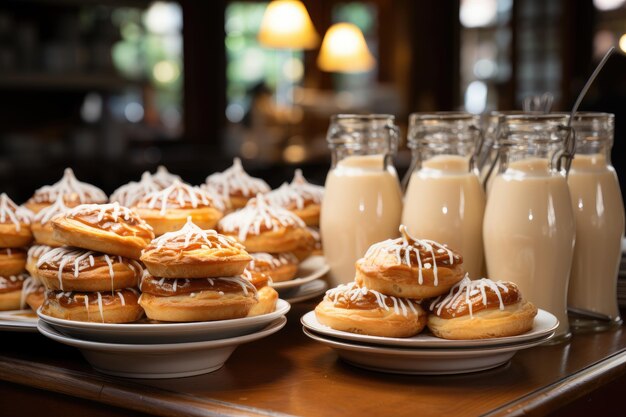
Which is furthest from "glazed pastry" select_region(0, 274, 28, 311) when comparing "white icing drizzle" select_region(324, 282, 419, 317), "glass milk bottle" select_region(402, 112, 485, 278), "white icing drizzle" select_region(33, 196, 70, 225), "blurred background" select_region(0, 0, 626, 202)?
"blurred background" select_region(0, 0, 626, 202)

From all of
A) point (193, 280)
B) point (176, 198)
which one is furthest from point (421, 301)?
point (176, 198)

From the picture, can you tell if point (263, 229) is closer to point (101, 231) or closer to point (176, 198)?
point (176, 198)

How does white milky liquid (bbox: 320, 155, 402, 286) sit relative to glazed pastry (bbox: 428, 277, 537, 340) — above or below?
above

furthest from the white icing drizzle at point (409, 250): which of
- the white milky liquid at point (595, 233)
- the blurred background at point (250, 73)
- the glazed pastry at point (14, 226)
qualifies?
the blurred background at point (250, 73)

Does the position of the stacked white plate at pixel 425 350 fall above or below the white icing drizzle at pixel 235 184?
below

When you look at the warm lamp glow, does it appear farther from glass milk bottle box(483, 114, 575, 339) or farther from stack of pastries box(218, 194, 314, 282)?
glass milk bottle box(483, 114, 575, 339)

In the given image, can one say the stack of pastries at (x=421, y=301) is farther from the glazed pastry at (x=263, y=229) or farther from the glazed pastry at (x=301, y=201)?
the glazed pastry at (x=301, y=201)

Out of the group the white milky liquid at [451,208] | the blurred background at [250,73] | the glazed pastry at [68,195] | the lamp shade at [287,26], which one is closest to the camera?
the white milky liquid at [451,208]
